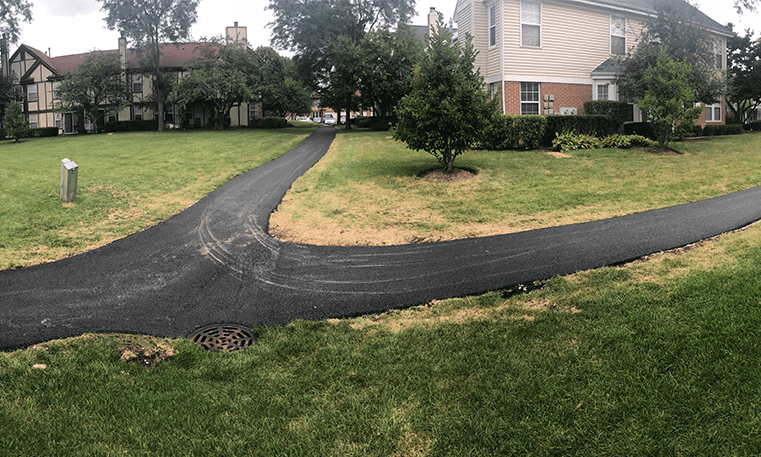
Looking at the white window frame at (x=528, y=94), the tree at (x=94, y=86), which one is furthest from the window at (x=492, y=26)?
the tree at (x=94, y=86)

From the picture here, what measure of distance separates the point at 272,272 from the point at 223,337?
221 centimetres

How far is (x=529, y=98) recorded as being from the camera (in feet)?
75.7

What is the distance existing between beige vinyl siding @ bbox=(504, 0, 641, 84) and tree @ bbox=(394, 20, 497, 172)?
956cm

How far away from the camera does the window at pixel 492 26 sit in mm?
22688

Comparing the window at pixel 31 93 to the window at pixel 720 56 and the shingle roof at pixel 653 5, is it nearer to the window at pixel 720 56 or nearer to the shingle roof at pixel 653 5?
the shingle roof at pixel 653 5

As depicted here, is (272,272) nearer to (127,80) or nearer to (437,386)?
(437,386)

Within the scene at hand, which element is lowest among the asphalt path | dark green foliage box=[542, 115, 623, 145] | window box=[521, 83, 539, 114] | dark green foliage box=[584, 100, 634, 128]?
the asphalt path

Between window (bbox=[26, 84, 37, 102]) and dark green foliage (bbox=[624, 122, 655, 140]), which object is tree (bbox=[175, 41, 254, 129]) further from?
dark green foliage (bbox=[624, 122, 655, 140])

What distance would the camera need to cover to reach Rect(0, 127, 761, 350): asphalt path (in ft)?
18.3

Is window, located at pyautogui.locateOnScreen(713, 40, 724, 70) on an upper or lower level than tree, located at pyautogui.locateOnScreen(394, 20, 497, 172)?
upper

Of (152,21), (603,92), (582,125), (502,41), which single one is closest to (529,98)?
(502,41)

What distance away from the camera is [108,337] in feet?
16.3

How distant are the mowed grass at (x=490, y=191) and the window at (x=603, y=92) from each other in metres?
6.85

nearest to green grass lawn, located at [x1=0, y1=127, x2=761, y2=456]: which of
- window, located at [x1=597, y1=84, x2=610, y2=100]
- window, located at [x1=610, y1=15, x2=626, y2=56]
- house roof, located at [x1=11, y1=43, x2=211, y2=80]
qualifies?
window, located at [x1=597, y1=84, x2=610, y2=100]
